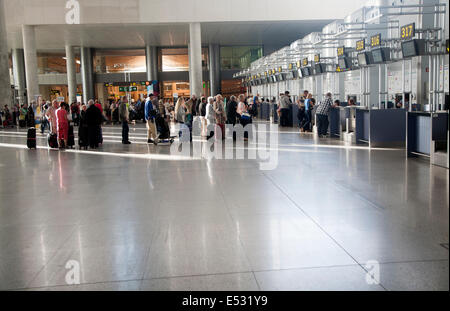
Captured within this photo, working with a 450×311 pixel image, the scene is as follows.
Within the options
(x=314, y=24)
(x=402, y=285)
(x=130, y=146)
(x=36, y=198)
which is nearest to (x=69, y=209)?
(x=36, y=198)

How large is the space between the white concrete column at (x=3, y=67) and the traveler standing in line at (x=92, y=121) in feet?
52.2

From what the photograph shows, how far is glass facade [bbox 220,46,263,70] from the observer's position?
46.6 meters

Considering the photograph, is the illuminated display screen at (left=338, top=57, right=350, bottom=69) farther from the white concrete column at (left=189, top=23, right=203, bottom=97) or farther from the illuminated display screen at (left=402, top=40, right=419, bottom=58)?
the white concrete column at (left=189, top=23, right=203, bottom=97)

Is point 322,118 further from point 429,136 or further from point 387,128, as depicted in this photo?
point 429,136

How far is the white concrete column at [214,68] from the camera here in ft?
146

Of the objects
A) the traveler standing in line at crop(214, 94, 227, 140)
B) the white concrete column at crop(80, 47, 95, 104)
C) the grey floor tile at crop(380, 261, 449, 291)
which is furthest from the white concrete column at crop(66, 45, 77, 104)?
the grey floor tile at crop(380, 261, 449, 291)

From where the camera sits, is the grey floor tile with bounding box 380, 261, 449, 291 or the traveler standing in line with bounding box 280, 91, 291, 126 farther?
the traveler standing in line with bounding box 280, 91, 291, 126

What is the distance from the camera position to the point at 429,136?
1030 centimetres

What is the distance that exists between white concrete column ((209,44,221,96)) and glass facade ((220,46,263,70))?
1.65 meters

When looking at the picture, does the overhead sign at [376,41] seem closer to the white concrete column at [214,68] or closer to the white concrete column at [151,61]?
the white concrete column at [214,68]

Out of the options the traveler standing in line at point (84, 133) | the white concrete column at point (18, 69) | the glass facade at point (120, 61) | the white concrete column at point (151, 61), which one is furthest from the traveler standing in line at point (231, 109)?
the white concrete column at point (18, 69)

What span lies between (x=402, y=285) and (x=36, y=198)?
19.7 ft

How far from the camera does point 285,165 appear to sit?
10.3m
